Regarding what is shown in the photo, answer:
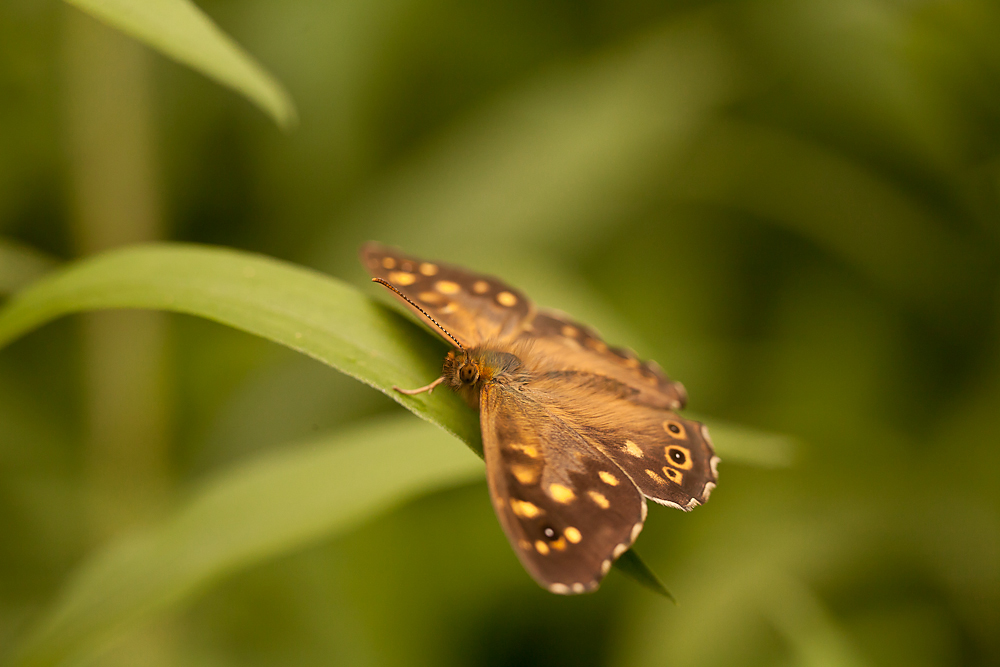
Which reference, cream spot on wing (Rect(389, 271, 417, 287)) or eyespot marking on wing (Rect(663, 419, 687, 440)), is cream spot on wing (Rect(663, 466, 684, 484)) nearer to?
eyespot marking on wing (Rect(663, 419, 687, 440))

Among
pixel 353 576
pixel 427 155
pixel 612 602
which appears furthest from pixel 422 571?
pixel 427 155

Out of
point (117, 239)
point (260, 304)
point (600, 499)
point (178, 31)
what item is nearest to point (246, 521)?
point (260, 304)

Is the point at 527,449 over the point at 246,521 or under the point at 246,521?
over

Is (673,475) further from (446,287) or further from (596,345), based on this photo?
(446,287)

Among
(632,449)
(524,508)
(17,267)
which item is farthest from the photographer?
(17,267)

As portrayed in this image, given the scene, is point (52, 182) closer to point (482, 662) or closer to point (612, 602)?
point (482, 662)

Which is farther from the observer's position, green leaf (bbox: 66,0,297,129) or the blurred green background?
the blurred green background

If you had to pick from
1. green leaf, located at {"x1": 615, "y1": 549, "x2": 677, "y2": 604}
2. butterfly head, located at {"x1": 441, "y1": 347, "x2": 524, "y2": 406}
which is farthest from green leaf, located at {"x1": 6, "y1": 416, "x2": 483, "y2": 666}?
green leaf, located at {"x1": 615, "y1": 549, "x2": 677, "y2": 604}
